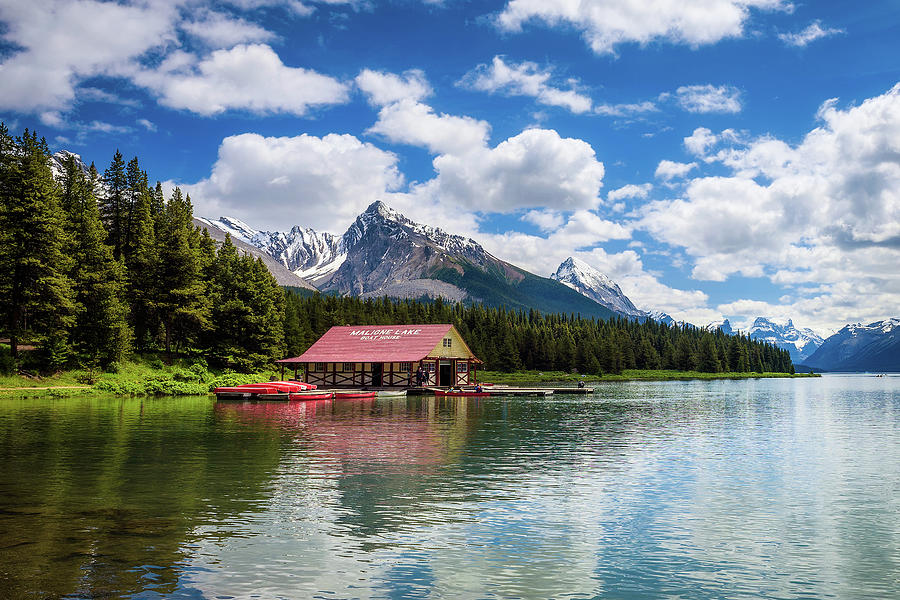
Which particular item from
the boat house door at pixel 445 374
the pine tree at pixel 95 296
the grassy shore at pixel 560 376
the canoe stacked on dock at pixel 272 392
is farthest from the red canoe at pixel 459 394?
the grassy shore at pixel 560 376

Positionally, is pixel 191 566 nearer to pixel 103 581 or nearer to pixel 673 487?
pixel 103 581

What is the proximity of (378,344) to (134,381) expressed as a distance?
32442 mm

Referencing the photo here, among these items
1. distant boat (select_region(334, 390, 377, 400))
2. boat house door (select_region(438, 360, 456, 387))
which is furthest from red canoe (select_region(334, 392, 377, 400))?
boat house door (select_region(438, 360, 456, 387))

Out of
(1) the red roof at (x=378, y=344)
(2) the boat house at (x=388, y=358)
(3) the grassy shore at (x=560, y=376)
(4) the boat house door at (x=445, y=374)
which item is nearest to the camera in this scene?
(1) the red roof at (x=378, y=344)

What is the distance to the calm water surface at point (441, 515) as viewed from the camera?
1281cm

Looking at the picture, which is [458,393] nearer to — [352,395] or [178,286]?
[352,395]

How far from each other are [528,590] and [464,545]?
10.2 ft

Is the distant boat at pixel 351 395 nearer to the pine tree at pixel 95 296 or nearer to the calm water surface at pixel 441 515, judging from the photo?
the pine tree at pixel 95 296

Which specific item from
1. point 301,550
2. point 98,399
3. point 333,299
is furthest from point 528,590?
point 333,299

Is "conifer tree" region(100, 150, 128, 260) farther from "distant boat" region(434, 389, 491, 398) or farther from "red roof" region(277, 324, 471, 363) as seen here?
"distant boat" region(434, 389, 491, 398)

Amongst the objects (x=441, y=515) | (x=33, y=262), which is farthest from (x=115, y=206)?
(x=441, y=515)

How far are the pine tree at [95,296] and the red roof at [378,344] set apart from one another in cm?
2347

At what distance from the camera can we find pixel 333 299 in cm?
16038

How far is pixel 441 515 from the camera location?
59.5 feet
